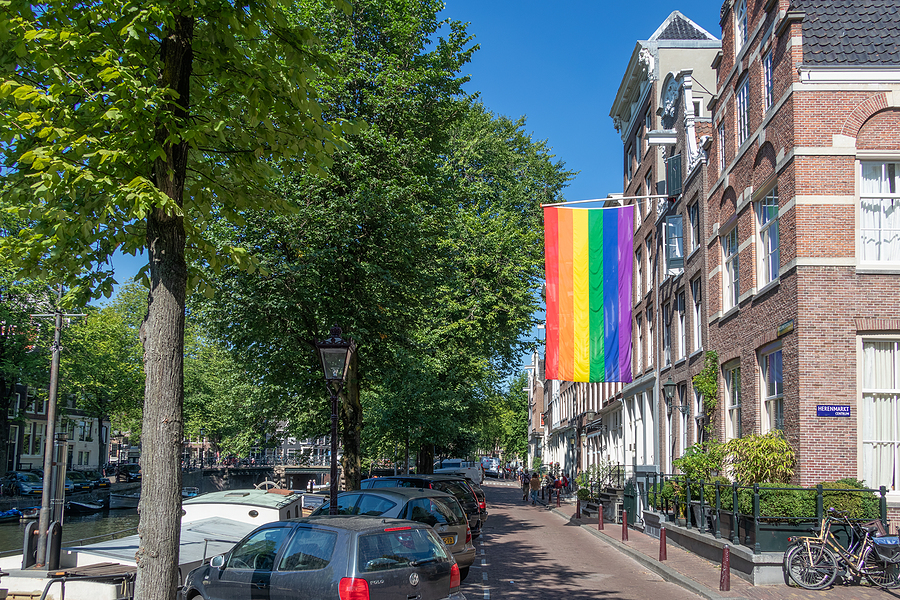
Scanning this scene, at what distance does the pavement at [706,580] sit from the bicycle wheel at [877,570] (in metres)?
0.16

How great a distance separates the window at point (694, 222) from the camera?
23.7 meters

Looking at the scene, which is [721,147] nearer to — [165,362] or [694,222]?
[694,222]

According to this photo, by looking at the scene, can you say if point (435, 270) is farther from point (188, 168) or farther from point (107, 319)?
point (107, 319)

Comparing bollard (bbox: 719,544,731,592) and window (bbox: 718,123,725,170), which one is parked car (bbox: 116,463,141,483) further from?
bollard (bbox: 719,544,731,592)

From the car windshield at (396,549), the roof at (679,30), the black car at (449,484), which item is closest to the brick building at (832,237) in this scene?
the black car at (449,484)

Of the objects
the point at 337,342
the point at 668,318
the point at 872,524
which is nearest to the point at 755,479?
the point at 872,524

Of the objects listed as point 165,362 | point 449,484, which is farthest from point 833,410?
point 165,362

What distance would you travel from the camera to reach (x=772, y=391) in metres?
17.0

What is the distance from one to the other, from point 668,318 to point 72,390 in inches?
1641

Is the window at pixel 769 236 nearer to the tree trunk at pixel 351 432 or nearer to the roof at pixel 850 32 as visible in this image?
the roof at pixel 850 32

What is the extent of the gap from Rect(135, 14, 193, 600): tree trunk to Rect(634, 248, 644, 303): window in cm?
2674

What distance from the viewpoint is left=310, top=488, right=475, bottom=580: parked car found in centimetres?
1282

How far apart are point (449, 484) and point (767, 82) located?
12100mm

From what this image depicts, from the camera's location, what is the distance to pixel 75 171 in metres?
6.62
